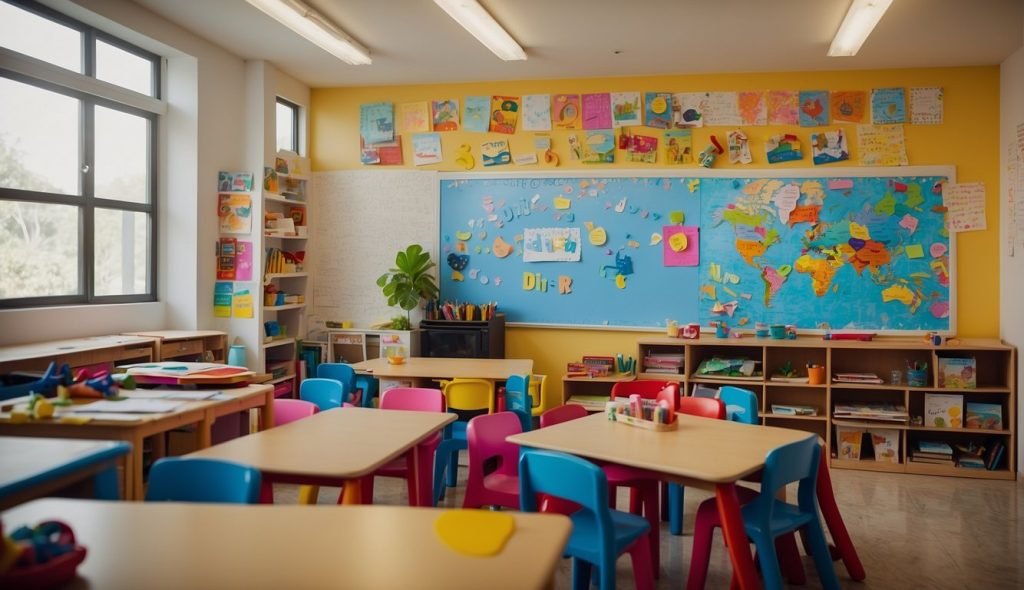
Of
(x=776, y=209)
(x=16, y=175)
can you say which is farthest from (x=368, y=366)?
(x=776, y=209)

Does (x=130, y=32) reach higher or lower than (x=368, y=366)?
higher

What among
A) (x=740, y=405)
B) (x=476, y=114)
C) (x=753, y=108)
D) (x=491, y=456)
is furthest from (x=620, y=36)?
(x=491, y=456)

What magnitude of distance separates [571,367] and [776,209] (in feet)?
7.19

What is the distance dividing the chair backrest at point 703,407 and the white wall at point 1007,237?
2.98 m

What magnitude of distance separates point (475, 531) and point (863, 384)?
192 inches

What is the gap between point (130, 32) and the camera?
210 inches

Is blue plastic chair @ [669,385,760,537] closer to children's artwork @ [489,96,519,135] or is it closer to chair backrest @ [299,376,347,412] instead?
chair backrest @ [299,376,347,412]

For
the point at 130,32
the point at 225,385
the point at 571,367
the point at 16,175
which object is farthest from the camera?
the point at 571,367

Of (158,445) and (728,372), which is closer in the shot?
(158,445)

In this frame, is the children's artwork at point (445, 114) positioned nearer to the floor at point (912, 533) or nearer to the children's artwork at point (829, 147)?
the children's artwork at point (829, 147)

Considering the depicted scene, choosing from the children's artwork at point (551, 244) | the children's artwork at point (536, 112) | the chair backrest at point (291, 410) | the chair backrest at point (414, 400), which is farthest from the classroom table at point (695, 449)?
the children's artwork at point (536, 112)

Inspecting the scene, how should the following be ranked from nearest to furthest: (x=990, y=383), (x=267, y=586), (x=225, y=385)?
(x=267, y=586), (x=225, y=385), (x=990, y=383)

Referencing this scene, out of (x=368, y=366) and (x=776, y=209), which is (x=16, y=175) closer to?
(x=368, y=366)

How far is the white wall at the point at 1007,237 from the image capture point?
224 inches
